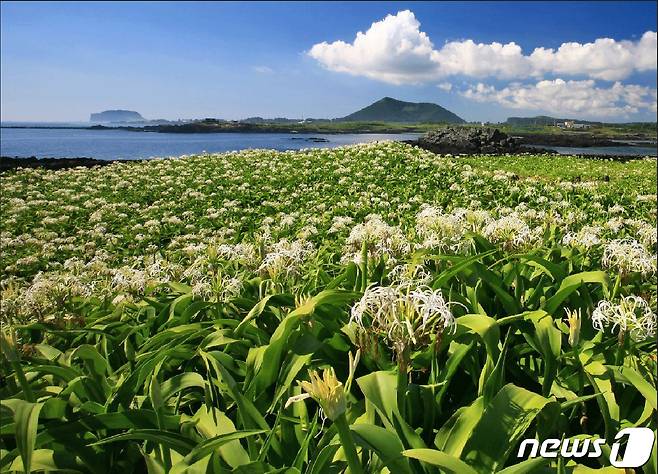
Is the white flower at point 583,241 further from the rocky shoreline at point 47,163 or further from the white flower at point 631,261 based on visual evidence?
the rocky shoreline at point 47,163

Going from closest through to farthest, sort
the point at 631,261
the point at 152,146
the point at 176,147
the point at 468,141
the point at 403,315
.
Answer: the point at 403,315
the point at 631,261
the point at 468,141
the point at 176,147
the point at 152,146

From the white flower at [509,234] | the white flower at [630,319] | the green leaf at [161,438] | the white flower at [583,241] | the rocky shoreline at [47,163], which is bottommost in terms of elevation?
the green leaf at [161,438]

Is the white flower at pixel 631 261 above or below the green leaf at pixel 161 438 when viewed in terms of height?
above

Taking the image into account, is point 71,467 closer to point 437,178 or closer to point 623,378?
point 623,378

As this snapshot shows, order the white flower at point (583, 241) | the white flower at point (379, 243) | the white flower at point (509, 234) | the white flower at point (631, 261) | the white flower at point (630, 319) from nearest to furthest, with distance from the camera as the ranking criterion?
the white flower at point (630, 319)
the white flower at point (631, 261)
the white flower at point (379, 243)
the white flower at point (509, 234)
the white flower at point (583, 241)

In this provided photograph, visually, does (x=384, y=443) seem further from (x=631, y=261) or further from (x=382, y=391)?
(x=631, y=261)

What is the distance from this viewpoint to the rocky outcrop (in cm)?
3253

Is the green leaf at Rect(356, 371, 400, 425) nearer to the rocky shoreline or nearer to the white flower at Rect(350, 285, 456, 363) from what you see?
the white flower at Rect(350, 285, 456, 363)

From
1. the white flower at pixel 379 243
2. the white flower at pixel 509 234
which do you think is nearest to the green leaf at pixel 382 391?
the white flower at pixel 379 243

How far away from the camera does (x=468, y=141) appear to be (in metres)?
33.9

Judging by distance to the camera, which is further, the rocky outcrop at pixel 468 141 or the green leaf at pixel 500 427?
the rocky outcrop at pixel 468 141

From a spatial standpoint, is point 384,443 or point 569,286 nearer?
point 384,443

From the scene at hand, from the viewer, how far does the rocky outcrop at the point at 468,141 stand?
3253cm

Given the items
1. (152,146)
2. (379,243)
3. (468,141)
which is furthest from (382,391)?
(152,146)
